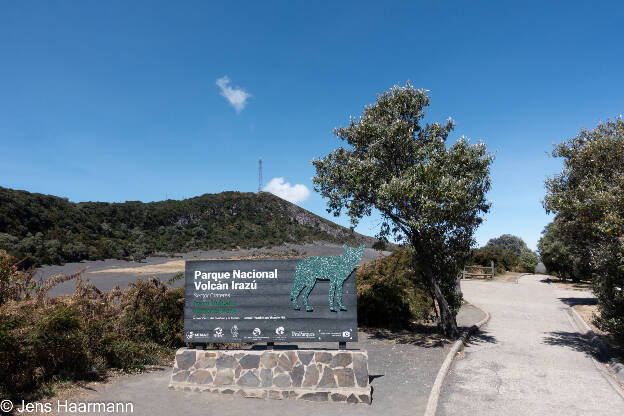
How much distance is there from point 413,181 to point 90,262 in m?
37.1

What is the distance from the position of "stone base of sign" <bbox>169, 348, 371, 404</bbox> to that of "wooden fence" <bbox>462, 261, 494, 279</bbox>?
33323 mm

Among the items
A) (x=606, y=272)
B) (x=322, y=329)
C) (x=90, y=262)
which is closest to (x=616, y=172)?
(x=606, y=272)

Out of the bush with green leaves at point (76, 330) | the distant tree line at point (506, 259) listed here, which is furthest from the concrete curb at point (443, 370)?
the distant tree line at point (506, 259)

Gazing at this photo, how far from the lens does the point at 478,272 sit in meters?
39.3

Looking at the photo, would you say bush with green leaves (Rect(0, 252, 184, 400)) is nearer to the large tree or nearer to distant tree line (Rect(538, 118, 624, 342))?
the large tree

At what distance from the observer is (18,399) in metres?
6.32

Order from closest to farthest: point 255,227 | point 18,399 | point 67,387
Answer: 1. point 18,399
2. point 67,387
3. point 255,227

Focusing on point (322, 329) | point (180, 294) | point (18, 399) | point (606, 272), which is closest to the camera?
point (18, 399)

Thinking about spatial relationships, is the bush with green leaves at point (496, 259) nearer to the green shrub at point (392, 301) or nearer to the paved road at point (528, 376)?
the paved road at point (528, 376)

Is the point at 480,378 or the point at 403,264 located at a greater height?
the point at 403,264

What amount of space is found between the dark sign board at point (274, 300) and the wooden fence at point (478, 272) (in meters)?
33.1

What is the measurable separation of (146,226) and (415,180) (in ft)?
189

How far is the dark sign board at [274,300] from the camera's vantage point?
7691mm

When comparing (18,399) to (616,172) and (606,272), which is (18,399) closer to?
(606,272)
